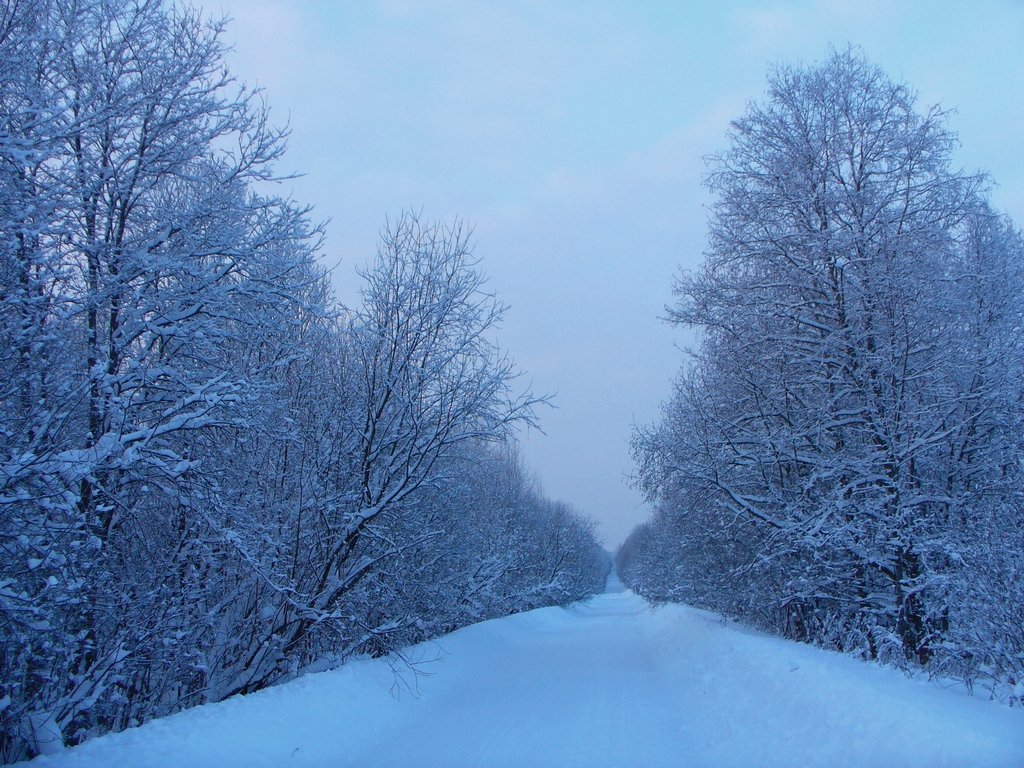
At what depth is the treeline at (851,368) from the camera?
11.9m

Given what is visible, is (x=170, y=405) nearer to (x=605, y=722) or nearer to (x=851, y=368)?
(x=605, y=722)

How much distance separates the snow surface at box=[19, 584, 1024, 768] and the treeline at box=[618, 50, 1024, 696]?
2.25 m

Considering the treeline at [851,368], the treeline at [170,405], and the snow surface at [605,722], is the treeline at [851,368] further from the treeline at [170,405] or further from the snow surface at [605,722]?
the treeline at [170,405]

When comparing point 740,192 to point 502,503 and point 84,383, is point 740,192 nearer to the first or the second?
point 84,383

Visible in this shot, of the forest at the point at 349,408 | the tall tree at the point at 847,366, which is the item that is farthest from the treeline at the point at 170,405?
the tall tree at the point at 847,366

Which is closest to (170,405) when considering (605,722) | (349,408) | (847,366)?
(349,408)

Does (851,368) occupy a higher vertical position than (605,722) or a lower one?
higher

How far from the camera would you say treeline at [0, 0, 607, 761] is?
253 inches

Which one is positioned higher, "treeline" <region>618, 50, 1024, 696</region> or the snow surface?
"treeline" <region>618, 50, 1024, 696</region>

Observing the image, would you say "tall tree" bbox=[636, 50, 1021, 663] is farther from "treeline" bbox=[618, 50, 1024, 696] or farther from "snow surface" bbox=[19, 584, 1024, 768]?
"snow surface" bbox=[19, 584, 1024, 768]

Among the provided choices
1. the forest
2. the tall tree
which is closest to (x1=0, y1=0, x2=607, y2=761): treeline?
the forest

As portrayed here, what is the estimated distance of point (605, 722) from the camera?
9742 mm

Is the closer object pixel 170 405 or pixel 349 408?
pixel 170 405

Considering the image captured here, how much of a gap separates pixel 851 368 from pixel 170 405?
1144cm
